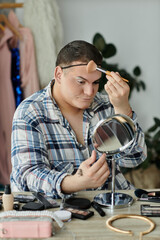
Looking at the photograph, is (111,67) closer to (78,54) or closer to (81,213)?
(78,54)

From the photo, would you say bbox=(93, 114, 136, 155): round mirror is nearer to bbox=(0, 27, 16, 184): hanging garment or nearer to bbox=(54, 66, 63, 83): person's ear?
bbox=(54, 66, 63, 83): person's ear

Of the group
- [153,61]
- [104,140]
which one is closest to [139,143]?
[104,140]

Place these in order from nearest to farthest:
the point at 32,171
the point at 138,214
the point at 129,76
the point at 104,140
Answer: the point at 138,214, the point at 104,140, the point at 32,171, the point at 129,76

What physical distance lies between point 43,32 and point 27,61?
9.9 inches

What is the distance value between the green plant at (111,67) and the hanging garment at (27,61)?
54 cm

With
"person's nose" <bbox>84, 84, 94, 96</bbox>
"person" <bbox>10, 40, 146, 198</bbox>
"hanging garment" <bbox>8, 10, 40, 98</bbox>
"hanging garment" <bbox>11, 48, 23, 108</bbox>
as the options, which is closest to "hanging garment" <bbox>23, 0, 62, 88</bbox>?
"hanging garment" <bbox>8, 10, 40, 98</bbox>

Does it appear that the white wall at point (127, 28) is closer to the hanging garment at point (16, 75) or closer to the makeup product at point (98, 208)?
the hanging garment at point (16, 75)

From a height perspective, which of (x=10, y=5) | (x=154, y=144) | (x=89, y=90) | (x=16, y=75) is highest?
(x=10, y=5)

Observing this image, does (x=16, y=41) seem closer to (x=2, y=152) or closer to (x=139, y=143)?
(x=2, y=152)

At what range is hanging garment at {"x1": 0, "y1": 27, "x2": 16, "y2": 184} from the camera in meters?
2.61

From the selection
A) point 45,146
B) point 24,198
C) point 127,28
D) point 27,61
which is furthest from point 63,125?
point 127,28

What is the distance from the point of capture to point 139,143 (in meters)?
1.45

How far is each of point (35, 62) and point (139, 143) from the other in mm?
1428

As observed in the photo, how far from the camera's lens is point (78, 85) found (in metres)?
1.40
